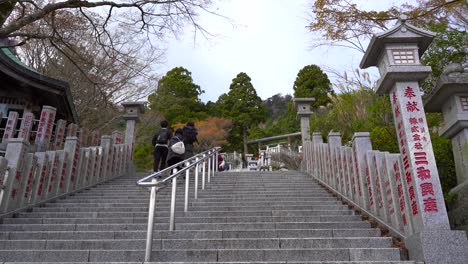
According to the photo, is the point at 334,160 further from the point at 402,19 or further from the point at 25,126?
the point at 25,126

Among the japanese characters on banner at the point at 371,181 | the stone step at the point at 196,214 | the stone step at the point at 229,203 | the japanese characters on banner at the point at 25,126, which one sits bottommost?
the stone step at the point at 196,214

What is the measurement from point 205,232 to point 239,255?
0.87m

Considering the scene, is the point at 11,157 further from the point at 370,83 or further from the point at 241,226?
the point at 370,83

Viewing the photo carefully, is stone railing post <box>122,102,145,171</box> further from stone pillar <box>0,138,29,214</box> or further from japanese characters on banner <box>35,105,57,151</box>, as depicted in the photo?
stone pillar <box>0,138,29,214</box>

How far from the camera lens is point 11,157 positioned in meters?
5.74

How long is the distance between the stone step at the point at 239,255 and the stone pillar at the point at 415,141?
45cm

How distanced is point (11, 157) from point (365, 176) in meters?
5.96

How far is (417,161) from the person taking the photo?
388cm

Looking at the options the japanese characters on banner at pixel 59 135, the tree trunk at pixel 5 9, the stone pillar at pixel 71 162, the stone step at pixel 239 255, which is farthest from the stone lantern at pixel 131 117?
the stone step at pixel 239 255

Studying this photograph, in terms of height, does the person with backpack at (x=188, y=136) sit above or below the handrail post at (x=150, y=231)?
above

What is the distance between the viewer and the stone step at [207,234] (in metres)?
4.45

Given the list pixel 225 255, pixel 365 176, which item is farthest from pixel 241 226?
pixel 365 176

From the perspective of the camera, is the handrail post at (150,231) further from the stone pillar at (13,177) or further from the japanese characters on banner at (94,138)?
the japanese characters on banner at (94,138)

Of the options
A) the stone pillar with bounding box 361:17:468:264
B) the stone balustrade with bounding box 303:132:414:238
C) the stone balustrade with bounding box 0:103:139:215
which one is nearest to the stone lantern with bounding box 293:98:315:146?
the stone balustrade with bounding box 303:132:414:238
